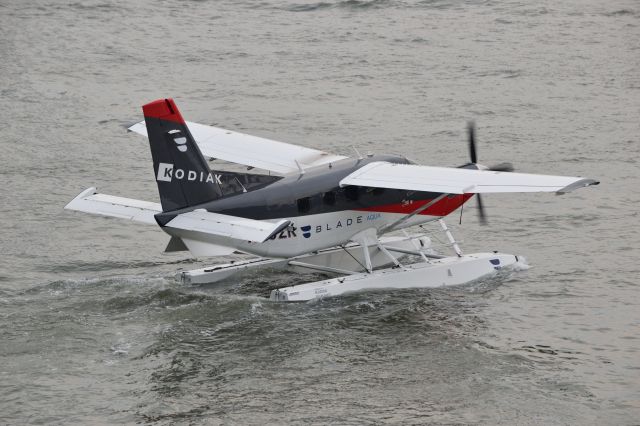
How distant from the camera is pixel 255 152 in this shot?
21.0 meters

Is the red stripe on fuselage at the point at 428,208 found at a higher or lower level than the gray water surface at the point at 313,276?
higher

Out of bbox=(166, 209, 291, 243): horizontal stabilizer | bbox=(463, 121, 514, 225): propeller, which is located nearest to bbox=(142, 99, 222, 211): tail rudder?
bbox=(166, 209, 291, 243): horizontal stabilizer

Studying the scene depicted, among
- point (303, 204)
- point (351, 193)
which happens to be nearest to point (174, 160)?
point (303, 204)

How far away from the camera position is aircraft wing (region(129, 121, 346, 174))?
20453mm

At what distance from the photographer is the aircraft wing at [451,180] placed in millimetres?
17375

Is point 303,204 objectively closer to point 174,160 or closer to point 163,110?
point 174,160

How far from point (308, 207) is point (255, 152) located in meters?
2.78

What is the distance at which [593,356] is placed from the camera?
56.1 ft

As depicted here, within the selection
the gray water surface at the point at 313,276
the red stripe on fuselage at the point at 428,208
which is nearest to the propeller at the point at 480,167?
the red stripe on fuselage at the point at 428,208

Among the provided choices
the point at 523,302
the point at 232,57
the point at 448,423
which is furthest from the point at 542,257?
the point at 232,57

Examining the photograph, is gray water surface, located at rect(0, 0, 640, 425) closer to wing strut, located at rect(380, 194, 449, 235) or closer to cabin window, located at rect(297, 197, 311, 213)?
wing strut, located at rect(380, 194, 449, 235)

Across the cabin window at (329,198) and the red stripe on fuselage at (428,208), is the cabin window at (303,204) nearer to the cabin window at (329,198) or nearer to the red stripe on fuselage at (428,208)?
the cabin window at (329,198)

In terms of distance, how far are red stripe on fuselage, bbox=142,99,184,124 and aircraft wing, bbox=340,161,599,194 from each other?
10.5 ft

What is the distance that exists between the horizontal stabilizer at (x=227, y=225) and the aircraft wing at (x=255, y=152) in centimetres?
283
